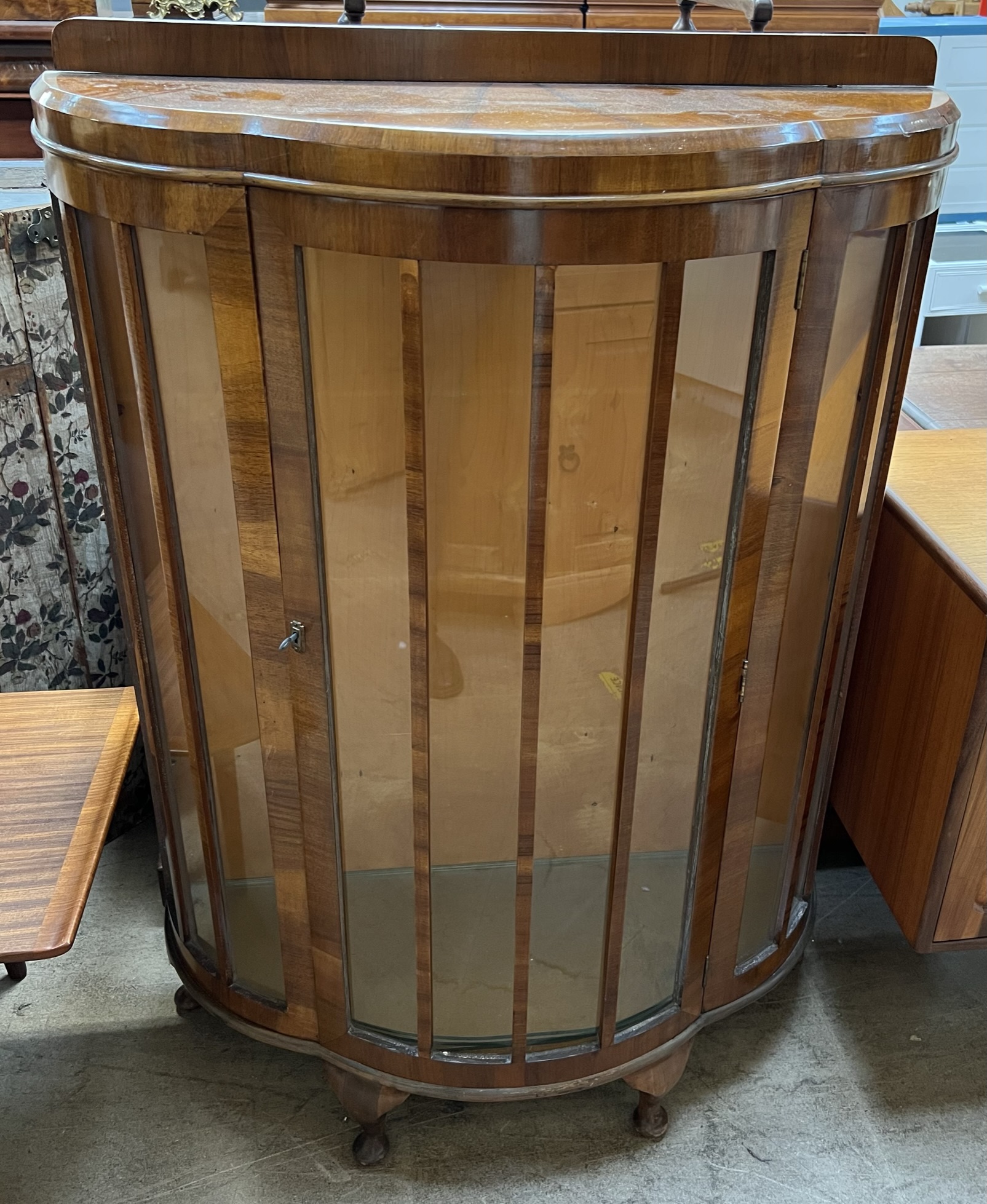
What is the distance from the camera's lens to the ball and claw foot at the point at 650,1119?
4.31 feet

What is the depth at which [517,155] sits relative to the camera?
771 mm

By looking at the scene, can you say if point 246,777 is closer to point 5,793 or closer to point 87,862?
point 87,862

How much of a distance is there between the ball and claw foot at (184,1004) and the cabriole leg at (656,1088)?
562 millimetres

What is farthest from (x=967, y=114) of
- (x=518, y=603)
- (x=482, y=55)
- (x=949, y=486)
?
(x=518, y=603)

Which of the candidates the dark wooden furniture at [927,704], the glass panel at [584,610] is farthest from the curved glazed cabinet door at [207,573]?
the dark wooden furniture at [927,704]

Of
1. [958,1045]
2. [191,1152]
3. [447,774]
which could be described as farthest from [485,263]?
[958,1045]

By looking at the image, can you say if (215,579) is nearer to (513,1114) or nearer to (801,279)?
(801,279)

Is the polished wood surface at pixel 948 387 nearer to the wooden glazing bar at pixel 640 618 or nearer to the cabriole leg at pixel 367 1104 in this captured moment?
the wooden glazing bar at pixel 640 618

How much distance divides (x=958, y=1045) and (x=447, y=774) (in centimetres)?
84

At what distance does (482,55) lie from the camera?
1045 mm

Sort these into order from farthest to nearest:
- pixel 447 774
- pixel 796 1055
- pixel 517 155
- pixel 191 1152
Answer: pixel 796 1055 → pixel 191 1152 → pixel 447 774 → pixel 517 155

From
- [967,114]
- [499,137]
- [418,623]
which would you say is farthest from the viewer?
[967,114]

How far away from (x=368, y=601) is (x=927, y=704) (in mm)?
690

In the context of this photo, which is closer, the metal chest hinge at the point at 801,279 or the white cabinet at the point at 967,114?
the metal chest hinge at the point at 801,279
